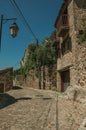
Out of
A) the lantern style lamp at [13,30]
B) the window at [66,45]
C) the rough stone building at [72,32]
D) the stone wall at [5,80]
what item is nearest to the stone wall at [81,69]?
the rough stone building at [72,32]

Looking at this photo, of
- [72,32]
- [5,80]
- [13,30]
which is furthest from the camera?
[5,80]

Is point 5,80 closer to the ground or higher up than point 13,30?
closer to the ground

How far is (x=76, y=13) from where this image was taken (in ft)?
62.1

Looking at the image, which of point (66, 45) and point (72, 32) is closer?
point (72, 32)

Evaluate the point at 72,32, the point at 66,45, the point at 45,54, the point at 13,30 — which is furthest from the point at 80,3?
the point at 13,30

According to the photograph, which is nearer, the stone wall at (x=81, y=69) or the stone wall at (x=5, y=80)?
the stone wall at (x=81, y=69)

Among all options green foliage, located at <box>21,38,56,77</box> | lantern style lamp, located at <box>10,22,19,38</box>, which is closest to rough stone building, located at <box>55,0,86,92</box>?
green foliage, located at <box>21,38,56,77</box>

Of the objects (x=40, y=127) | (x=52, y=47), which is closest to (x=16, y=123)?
(x=40, y=127)

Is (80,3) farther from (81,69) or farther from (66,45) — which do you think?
(81,69)

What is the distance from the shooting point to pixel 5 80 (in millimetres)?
22203

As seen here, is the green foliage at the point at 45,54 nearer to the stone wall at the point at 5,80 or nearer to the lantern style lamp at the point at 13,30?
the stone wall at the point at 5,80

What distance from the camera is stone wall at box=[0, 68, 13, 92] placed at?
21.8m

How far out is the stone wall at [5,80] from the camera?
71.6 ft

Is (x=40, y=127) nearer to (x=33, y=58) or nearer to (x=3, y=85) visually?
(x=3, y=85)
